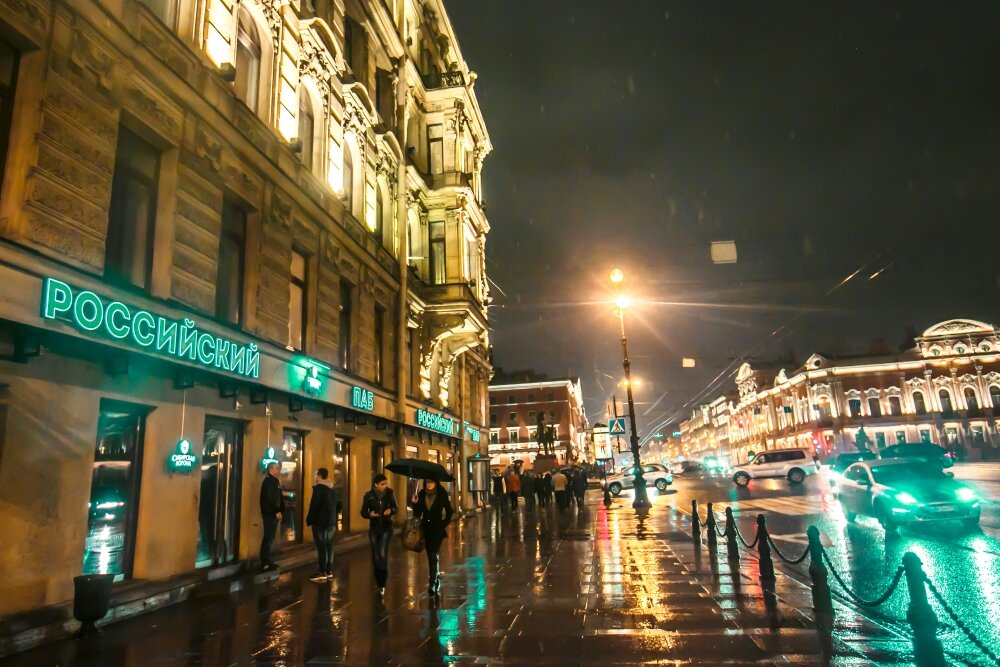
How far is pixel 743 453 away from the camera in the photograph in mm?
133750

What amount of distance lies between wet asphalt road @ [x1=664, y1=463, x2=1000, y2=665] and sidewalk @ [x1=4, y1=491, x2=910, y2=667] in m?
0.88

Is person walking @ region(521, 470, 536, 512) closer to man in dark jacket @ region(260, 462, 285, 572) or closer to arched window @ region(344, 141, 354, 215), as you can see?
arched window @ region(344, 141, 354, 215)

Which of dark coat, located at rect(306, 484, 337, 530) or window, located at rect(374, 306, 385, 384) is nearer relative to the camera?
dark coat, located at rect(306, 484, 337, 530)

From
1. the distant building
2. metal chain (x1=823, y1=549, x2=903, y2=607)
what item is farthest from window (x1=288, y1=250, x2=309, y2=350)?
the distant building

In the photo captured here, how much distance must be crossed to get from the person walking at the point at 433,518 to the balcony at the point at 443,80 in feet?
75.5

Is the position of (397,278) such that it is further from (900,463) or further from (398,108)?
(900,463)

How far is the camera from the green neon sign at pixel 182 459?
9797 mm

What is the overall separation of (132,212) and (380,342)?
37.1 feet

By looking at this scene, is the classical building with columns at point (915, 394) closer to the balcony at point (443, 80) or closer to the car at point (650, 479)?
the car at point (650, 479)

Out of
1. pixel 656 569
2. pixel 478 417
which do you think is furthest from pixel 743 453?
pixel 656 569

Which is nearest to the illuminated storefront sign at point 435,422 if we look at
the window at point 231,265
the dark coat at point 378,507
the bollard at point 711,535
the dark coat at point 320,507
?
the window at point 231,265

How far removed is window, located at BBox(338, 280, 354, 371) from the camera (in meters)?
17.7

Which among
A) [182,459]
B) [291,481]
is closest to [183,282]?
[182,459]

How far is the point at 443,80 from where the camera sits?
93.8 feet
